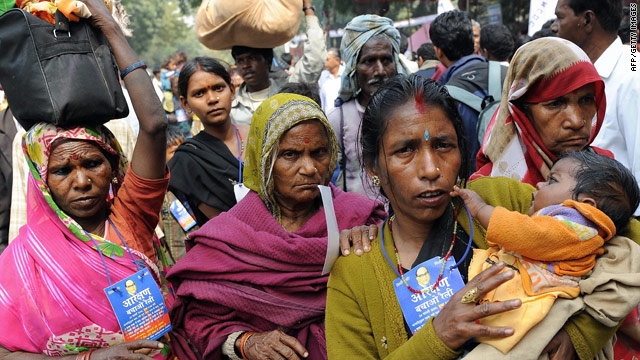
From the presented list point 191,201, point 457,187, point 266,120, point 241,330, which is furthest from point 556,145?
point 191,201

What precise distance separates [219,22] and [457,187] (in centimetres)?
341

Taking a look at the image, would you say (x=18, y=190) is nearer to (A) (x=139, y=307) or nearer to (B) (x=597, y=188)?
(A) (x=139, y=307)

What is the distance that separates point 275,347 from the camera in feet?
7.56

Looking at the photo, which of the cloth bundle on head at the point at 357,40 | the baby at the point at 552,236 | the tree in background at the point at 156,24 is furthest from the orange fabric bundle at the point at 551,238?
the tree in background at the point at 156,24

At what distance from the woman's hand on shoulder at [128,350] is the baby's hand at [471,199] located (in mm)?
1409

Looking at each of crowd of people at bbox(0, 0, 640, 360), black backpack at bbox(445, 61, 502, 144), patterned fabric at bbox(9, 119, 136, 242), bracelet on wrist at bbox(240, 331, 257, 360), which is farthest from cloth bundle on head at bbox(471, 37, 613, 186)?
patterned fabric at bbox(9, 119, 136, 242)

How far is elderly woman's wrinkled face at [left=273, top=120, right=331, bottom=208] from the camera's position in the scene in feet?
8.29

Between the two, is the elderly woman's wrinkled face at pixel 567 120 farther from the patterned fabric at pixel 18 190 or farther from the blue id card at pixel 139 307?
the patterned fabric at pixel 18 190

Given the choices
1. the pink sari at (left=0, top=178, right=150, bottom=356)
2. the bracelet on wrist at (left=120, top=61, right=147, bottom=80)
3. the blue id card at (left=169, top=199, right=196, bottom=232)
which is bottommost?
the blue id card at (left=169, top=199, right=196, bottom=232)

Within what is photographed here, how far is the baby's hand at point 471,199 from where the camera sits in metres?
1.90

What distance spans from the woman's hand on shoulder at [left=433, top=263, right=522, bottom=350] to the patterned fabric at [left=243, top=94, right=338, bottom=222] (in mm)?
1114

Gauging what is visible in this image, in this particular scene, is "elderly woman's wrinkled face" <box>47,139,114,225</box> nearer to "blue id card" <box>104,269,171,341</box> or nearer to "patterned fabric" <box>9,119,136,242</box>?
"blue id card" <box>104,269,171,341</box>

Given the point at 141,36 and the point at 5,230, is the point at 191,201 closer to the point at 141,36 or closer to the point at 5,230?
the point at 5,230

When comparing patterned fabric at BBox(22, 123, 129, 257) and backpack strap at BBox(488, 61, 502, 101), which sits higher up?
patterned fabric at BBox(22, 123, 129, 257)
